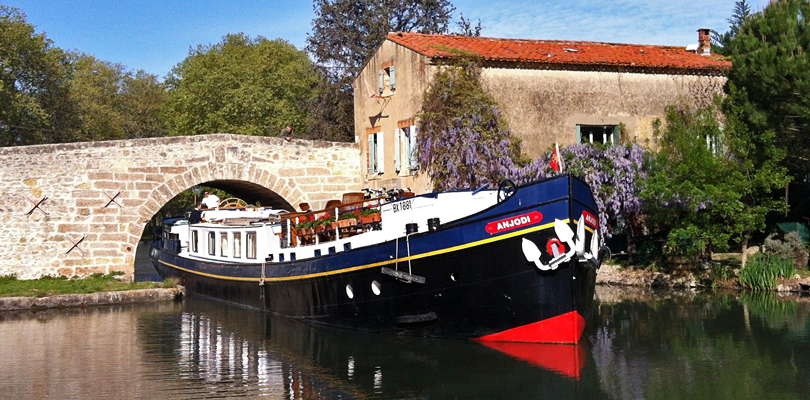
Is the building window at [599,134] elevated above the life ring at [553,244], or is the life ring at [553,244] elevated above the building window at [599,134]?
the building window at [599,134]

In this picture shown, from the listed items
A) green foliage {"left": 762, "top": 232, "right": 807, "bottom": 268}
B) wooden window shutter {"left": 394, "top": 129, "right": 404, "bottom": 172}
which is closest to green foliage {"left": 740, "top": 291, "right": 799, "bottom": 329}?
green foliage {"left": 762, "top": 232, "right": 807, "bottom": 268}

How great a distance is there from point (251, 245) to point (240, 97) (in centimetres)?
2057

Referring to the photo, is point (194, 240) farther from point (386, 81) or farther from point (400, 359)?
point (400, 359)

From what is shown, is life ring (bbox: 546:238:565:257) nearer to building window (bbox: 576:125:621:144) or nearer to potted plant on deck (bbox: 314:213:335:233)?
potted plant on deck (bbox: 314:213:335:233)

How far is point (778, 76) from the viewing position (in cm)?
1833

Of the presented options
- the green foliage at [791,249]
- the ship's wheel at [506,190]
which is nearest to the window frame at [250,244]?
the ship's wheel at [506,190]

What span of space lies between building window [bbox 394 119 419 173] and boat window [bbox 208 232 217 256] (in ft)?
16.3

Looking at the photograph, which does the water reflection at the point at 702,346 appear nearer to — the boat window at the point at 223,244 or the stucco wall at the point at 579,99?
the stucco wall at the point at 579,99

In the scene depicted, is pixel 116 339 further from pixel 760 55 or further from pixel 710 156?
pixel 760 55

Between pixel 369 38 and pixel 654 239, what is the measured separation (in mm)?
16269

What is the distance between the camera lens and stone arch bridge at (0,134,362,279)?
19797 millimetres

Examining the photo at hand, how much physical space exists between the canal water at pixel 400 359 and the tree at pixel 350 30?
57.4 ft

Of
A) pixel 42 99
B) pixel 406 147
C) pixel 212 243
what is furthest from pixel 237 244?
pixel 42 99

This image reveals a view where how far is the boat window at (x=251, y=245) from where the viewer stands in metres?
17.0
